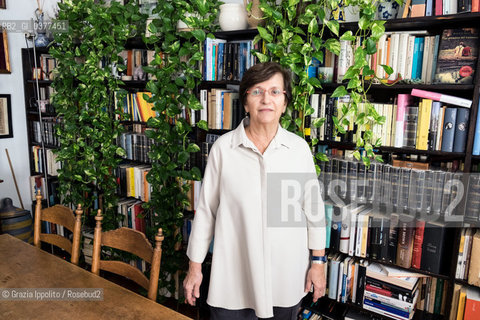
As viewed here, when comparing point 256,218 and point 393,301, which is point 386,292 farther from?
point 256,218

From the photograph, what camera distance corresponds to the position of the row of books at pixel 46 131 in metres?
3.66

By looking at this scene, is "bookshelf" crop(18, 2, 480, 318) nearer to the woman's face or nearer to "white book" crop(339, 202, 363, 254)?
"white book" crop(339, 202, 363, 254)

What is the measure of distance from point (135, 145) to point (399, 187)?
6.50 feet

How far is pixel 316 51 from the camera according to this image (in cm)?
190

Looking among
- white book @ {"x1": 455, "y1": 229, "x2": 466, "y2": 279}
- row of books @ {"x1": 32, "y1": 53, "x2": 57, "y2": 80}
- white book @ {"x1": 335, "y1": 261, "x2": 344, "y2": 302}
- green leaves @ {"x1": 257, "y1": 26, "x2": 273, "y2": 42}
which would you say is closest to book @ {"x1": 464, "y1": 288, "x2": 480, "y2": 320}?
white book @ {"x1": 455, "y1": 229, "x2": 466, "y2": 279}

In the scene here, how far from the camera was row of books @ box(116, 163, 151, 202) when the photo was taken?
2.91m

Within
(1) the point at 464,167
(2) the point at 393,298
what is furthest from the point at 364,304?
(1) the point at 464,167

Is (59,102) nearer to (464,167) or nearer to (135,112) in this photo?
(135,112)

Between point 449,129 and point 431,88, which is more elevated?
point 431,88

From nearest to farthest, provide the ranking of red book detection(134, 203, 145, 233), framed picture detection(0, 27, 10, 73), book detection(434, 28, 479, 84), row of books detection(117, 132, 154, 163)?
book detection(434, 28, 479, 84) < row of books detection(117, 132, 154, 163) < red book detection(134, 203, 145, 233) < framed picture detection(0, 27, 10, 73)

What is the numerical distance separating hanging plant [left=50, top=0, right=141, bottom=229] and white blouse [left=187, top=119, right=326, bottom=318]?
1603 millimetres

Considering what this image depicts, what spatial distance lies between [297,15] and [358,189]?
98cm

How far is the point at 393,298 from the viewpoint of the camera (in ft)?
6.42

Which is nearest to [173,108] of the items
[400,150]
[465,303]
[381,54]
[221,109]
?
[221,109]
